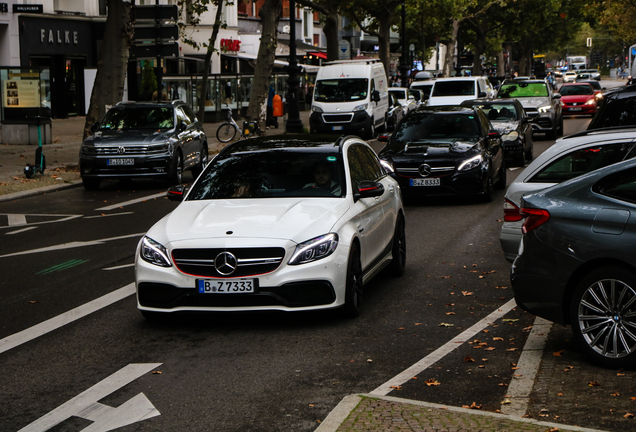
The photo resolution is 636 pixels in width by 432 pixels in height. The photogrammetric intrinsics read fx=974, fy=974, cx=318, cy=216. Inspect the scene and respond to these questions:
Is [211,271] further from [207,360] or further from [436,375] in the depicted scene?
[436,375]

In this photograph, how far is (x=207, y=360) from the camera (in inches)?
267

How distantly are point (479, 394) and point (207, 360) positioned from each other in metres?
1.99

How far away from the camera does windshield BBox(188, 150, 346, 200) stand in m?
8.58

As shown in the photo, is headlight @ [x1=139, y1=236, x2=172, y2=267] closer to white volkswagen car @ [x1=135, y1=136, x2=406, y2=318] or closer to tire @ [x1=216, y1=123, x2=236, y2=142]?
white volkswagen car @ [x1=135, y1=136, x2=406, y2=318]

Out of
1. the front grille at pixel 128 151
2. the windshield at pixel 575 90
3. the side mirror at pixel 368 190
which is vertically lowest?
the front grille at pixel 128 151

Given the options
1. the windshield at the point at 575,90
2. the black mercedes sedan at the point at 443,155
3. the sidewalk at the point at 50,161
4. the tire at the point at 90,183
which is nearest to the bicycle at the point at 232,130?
the sidewalk at the point at 50,161

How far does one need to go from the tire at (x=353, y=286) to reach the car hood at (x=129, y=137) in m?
12.0

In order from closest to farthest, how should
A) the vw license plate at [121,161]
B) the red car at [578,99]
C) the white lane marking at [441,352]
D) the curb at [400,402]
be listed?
the curb at [400,402]
the white lane marking at [441,352]
the vw license plate at [121,161]
the red car at [578,99]

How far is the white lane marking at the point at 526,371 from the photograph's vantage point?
5.52 meters

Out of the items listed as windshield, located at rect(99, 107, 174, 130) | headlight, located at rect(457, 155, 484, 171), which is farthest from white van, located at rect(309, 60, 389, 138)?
headlight, located at rect(457, 155, 484, 171)

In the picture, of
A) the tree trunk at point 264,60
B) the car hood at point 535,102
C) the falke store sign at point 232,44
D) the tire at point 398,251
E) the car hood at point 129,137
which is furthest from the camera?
the falke store sign at point 232,44

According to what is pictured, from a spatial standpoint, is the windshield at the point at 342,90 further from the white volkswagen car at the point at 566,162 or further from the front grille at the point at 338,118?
the white volkswagen car at the point at 566,162

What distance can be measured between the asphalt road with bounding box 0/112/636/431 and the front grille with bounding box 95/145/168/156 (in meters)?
8.07

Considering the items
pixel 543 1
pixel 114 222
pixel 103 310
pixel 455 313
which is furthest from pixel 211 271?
pixel 543 1
